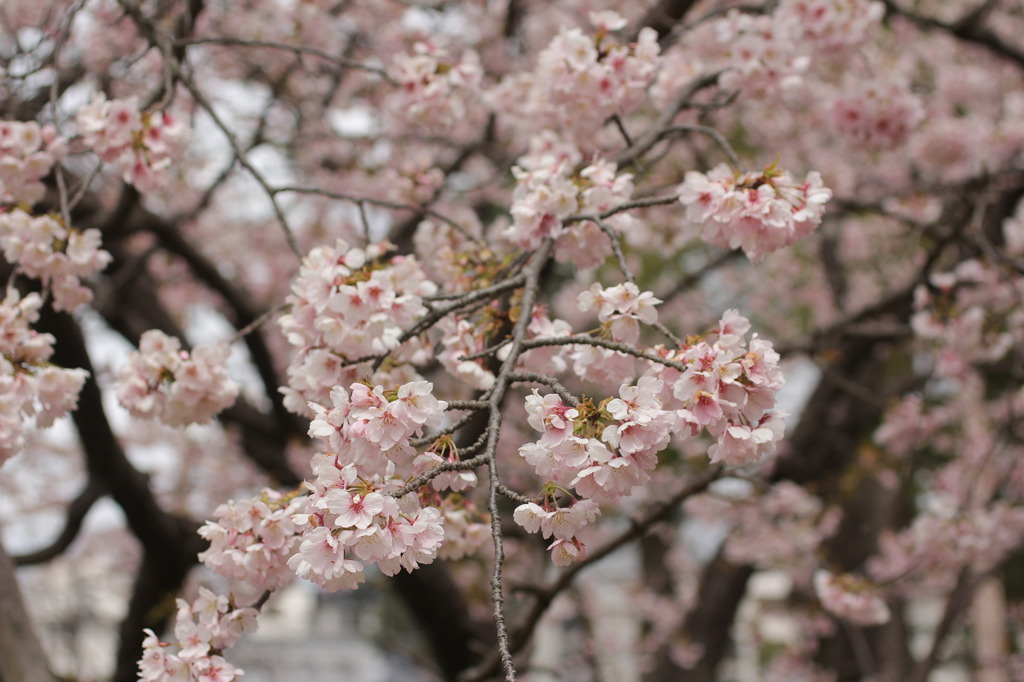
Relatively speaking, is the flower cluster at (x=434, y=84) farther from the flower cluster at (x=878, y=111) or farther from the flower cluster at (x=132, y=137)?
the flower cluster at (x=878, y=111)

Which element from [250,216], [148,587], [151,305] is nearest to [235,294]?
[151,305]

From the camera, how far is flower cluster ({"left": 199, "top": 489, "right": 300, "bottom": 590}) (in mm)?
1584

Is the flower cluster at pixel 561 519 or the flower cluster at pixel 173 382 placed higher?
the flower cluster at pixel 561 519

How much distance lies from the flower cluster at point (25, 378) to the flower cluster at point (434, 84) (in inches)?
50.8

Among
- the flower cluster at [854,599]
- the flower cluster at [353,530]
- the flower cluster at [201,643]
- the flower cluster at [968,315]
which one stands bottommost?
the flower cluster at [854,599]

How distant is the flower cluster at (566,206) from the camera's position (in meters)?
1.91

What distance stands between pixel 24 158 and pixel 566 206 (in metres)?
1.39

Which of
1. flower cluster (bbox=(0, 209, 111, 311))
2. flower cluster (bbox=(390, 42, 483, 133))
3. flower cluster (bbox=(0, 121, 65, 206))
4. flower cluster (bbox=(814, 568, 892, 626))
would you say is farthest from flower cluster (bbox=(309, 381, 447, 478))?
flower cluster (bbox=(814, 568, 892, 626))

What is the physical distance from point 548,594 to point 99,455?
2.10 metres

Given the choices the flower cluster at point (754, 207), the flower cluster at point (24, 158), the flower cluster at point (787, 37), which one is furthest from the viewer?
the flower cluster at point (787, 37)

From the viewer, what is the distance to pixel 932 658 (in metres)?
4.03

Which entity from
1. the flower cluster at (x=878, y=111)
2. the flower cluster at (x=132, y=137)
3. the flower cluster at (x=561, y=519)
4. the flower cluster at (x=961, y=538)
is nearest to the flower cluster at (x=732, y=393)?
the flower cluster at (x=561, y=519)

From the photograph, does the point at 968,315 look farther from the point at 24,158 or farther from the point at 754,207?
the point at 24,158

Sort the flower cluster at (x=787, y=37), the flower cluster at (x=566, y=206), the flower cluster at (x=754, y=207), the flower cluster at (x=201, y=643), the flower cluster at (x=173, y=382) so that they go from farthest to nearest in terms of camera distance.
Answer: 1. the flower cluster at (x=787, y=37)
2. the flower cluster at (x=173, y=382)
3. the flower cluster at (x=566, y=206)
4. the flower cluster at (x=754, y=207)
5. the flower cluster at (x=201, y=643)
